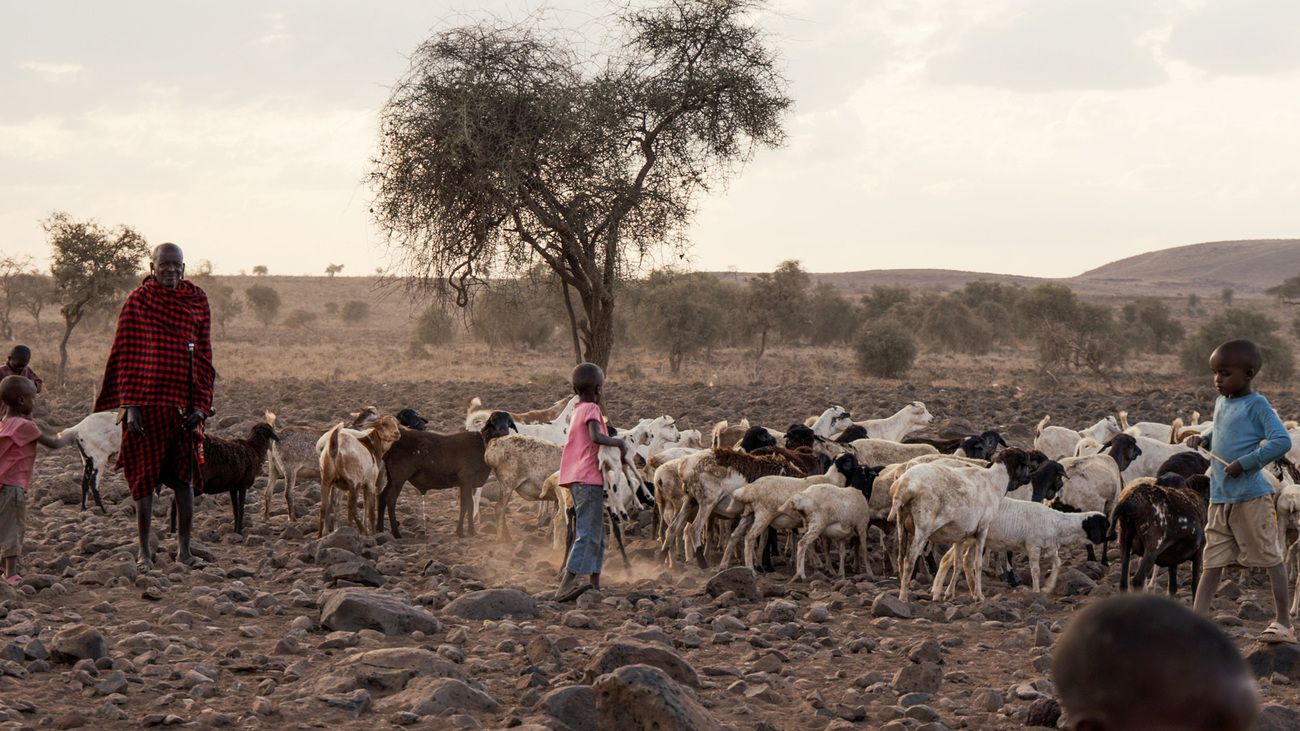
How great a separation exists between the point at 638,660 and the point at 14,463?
4720 millimetres

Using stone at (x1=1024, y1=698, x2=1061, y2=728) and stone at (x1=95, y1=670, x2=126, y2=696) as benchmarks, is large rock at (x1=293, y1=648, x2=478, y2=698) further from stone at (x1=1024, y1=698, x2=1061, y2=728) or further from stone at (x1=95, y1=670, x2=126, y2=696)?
stone at (x1=1024, y1=698, x2=1061, y2=728)

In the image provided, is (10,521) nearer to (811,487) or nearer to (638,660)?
(638,660)

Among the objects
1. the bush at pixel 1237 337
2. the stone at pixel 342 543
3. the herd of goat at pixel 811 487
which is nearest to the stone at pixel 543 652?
the herd of goat at pixel 811 487

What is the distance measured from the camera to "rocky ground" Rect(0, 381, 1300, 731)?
15.5ft

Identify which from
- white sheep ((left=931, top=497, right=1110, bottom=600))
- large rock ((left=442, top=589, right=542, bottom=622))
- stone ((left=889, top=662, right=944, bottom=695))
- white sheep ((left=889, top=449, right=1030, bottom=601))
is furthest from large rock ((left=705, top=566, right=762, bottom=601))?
stone ((left=889, top=662, right=944, bottom=695))

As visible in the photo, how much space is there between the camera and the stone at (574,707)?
4.69 meters

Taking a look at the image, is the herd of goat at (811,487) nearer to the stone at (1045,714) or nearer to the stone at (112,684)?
the stone at (1045,714)

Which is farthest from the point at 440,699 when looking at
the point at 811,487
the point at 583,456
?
the point at 811,487

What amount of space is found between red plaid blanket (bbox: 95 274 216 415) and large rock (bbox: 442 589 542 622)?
8.25ft

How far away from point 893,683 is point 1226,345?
275cm

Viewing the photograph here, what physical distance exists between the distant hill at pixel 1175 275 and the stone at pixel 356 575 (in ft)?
325

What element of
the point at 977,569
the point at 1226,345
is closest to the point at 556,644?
the point at 977,569

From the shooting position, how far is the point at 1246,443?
619 centimetres

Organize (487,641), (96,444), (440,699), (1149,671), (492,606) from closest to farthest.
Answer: (1149,671)
(440,699)
(487,641)
(492,606)
(96,444)
